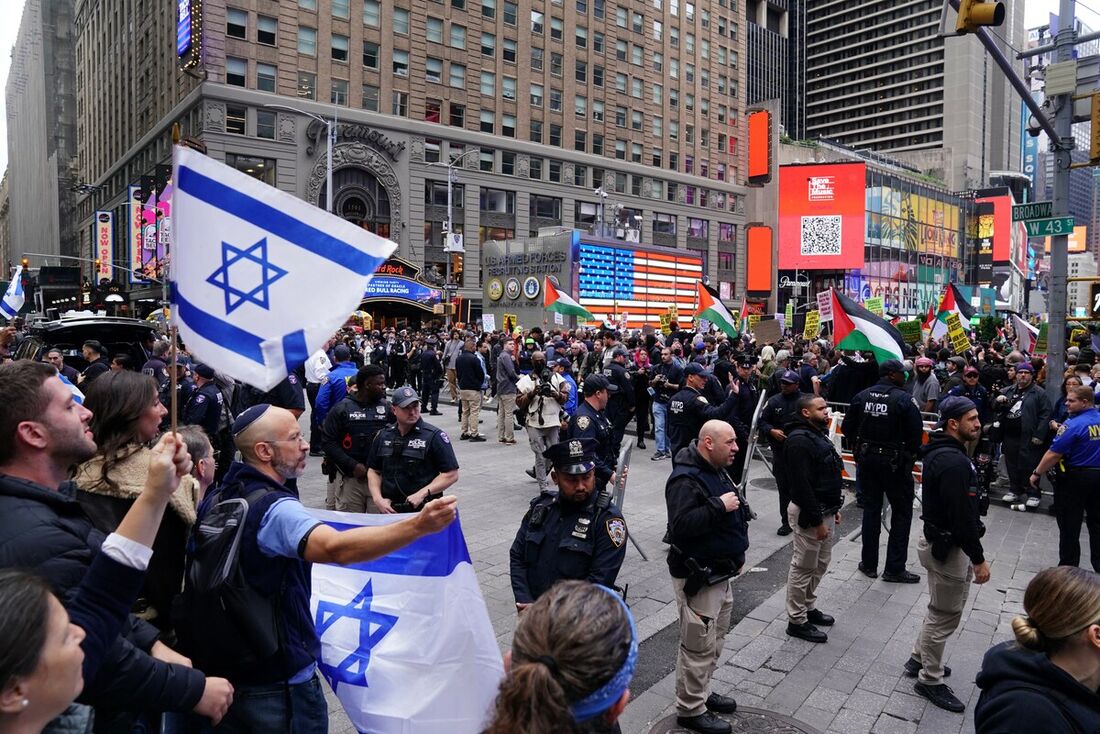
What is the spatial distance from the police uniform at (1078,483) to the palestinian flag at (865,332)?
115 inches

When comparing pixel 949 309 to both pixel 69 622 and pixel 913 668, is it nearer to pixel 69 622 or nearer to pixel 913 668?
pixel 913 668

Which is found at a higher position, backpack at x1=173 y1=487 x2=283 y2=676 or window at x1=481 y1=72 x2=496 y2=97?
window at x1=481 y1=72 x2=496 y2=97

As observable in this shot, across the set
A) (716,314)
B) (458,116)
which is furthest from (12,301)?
(458,116)

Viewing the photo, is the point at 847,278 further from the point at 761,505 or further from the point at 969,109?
the point at 761,505

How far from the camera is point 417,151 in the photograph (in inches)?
1959

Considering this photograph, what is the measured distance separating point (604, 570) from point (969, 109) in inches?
5338

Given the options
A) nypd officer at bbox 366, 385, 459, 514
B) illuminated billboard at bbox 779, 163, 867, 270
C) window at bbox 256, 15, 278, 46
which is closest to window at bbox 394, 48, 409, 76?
window at bbox 256, 15, 278, 46

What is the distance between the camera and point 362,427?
23.4 feet

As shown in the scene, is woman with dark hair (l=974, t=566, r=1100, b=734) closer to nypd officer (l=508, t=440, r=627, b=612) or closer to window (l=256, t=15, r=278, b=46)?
nypd officer (l=508, t=440, r=627, b=612)

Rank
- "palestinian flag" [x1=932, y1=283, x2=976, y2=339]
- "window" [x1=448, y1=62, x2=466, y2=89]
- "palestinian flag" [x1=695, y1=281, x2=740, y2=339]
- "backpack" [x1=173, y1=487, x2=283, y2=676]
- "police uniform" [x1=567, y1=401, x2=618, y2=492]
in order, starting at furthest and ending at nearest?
"window" [x1=448, y1=62, x2=466, y2=89] → "palestinian flag" [x1=695, y1=281, x2=740, y2=339] → "palestinian flag" [x1=932, y1=283, x2=976, y2=339] → "police uniform" [x1=567, y1=401, x2=618, y2=492] → "backpack" [x1=173, y1=487, x2=283, y2=676]

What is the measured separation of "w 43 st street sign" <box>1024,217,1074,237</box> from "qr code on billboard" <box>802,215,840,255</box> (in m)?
69.6

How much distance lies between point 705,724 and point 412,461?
303 centimetres

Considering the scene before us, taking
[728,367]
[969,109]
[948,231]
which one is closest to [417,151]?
[728,367]

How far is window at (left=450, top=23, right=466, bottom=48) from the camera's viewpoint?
52.4 metres
